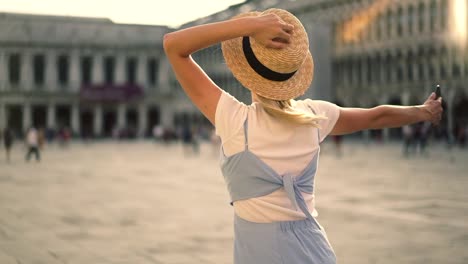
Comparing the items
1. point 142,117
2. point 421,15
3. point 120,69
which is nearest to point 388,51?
point 421,15

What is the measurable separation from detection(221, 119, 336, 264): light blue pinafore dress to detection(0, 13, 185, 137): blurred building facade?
6803 centimetres

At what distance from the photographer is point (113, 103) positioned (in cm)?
7912

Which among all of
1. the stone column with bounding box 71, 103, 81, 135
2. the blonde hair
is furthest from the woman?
the stone column with bounding box 71, 103, 81, 135

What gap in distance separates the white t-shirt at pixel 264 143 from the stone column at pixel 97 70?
76.6 metres

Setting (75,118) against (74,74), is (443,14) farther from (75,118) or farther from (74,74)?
(75,118)

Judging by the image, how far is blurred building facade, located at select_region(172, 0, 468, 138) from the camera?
155ft

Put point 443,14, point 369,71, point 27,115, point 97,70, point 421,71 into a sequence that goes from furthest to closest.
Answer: point 97,70 < point 27,115 < point 369,71 < point 421,71 < point 443,14

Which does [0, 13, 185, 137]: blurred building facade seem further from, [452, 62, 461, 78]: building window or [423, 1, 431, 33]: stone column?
[452, 62, 461, 78]: building window

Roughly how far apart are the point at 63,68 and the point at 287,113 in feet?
255

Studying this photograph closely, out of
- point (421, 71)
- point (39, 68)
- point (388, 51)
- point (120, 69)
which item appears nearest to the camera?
point (421, 71)

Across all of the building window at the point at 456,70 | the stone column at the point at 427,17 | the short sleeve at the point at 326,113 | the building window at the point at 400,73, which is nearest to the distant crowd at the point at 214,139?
the building window at the point at 456,70

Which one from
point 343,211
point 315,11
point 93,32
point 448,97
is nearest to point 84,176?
point 343,211

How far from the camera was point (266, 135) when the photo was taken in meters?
2.35

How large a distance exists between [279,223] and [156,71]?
79.7 meters
